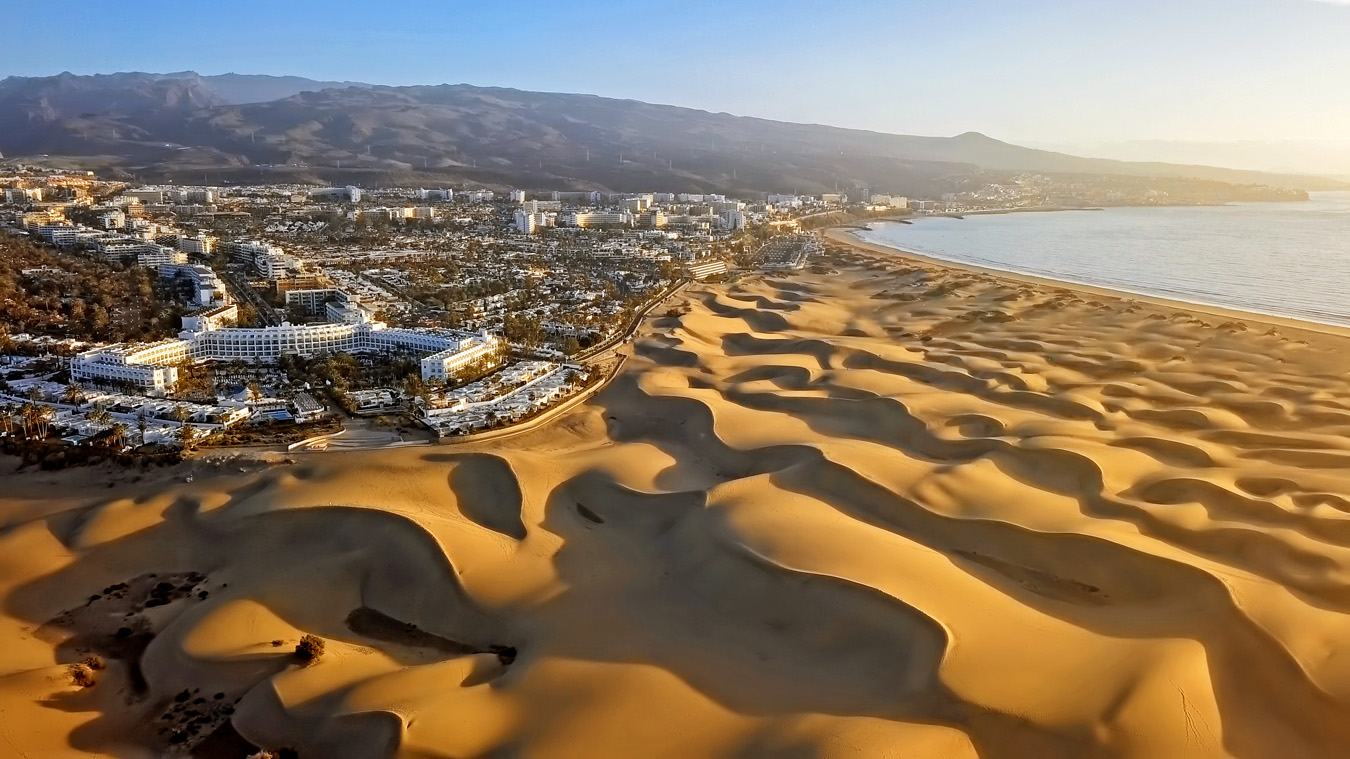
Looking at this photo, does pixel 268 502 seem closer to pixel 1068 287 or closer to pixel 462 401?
pixel 462 401

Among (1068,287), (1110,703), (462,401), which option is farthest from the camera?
(1068,287)

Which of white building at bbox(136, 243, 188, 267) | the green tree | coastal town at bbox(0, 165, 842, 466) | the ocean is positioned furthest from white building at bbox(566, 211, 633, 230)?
the green tree

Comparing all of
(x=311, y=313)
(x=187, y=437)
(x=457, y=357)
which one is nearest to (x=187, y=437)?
(x=187, y=437)

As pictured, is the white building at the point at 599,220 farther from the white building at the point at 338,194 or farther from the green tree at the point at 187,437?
the green tree at the point at 187,437

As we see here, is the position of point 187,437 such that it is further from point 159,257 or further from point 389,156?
point 389,156

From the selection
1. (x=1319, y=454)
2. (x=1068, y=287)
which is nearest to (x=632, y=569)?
(x=1319, y=454)

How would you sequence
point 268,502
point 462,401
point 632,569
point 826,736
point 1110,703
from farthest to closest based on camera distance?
point 462,401 < point 268,502 < point 632,569 < point 1110,703 < point 826,736

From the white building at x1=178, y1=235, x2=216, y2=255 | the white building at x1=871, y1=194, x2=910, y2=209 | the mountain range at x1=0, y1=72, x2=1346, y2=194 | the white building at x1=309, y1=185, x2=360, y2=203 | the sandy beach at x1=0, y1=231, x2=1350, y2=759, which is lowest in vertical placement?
the sandy beach at x1=0, y1=231, x2=1350, y2=759

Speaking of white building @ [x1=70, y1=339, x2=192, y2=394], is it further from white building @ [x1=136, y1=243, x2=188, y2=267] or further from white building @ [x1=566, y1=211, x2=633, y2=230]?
white building @ [x1=566, y1=211, x2=633, y2=230]
